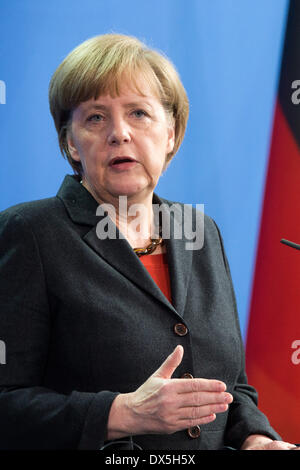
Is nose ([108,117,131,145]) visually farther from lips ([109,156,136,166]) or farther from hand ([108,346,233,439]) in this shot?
hand ([108,346,233,439])

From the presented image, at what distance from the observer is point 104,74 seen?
4.16ft

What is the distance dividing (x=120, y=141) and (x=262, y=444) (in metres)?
0.71

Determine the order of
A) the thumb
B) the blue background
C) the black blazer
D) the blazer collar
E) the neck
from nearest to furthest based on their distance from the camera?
the thumb
the black blazer
the blazer collar
the neck
the blue background

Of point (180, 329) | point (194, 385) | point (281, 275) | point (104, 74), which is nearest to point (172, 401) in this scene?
point (194, 385)

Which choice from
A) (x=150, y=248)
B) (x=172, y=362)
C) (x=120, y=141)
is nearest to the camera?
(x=172, y=362)

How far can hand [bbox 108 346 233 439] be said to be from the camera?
40.1 inches

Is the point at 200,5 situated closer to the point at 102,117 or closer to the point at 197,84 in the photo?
the point at 197,84

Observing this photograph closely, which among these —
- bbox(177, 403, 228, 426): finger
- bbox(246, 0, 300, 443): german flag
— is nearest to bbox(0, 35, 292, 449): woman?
bbox(177, 403, 228, 426): finger

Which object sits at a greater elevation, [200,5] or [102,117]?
[200,5]

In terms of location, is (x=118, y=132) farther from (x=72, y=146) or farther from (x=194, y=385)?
(x=194, y=385)

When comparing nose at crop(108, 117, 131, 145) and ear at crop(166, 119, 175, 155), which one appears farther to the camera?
ear at crop(166, 119, 175, 155)

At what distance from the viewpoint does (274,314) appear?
182 centimetres

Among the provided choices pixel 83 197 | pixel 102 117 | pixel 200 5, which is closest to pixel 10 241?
pixel 83 197

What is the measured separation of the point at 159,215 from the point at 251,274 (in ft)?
1.63
